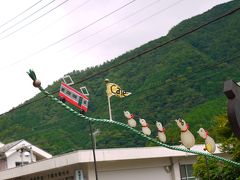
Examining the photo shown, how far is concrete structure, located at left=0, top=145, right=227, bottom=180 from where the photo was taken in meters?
16.8

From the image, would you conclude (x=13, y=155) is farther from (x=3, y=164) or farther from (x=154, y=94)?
(x=154, y=94)

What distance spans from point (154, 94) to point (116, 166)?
12721 mm

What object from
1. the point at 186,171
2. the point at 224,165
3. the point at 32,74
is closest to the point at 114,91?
the point at 32,74

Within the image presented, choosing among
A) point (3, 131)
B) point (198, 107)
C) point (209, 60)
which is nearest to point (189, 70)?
point (209, 60)

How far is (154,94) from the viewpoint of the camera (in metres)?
30.0

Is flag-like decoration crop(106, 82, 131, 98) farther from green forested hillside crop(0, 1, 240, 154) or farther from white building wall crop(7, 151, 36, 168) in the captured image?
white building wall crop(7, 151, 36, 168)

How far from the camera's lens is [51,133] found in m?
35.9

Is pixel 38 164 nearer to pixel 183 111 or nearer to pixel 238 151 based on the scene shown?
pixel 238 151

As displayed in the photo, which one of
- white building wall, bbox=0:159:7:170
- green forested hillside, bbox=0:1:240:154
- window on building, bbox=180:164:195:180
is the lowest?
window on building, bbox=180:164:195:180

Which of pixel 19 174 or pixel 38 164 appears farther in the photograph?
pixel 19 174

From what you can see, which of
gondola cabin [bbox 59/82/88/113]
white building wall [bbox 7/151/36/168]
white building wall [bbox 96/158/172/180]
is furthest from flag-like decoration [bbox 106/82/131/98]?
white building wall [bbox 7/151/36/168]

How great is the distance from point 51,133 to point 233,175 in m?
22.2

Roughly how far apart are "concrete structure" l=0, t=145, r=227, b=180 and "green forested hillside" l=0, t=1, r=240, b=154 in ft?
19.5

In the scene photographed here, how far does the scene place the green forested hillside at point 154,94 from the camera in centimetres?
2800
